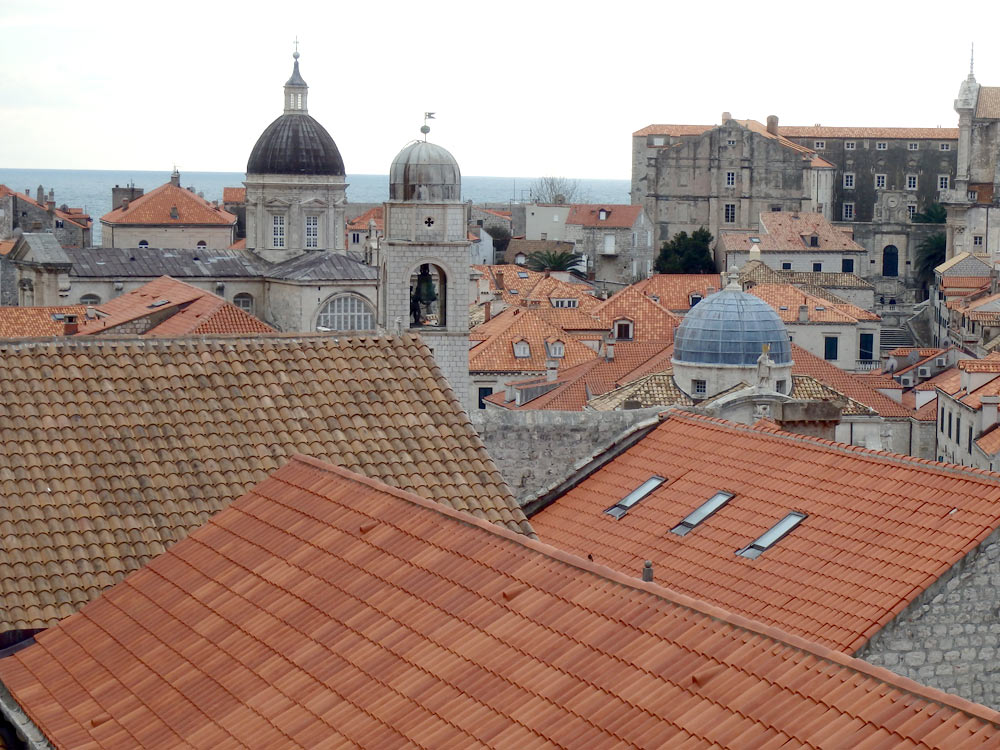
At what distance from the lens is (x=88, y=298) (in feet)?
204

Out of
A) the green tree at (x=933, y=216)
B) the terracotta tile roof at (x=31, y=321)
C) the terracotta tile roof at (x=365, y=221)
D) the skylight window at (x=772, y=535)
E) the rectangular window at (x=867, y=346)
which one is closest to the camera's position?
the skylight window at (x=772, y=535)

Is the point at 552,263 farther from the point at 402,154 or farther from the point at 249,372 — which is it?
the point at 249,372

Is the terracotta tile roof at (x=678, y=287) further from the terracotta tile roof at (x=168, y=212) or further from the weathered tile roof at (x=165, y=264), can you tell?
the terracotta tile roof at (x=168, y=212)

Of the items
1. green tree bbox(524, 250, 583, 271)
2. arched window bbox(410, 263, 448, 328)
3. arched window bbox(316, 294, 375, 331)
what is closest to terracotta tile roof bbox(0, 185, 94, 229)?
green tree bbox(524, 250, 583, 271)

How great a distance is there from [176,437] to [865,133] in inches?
4107

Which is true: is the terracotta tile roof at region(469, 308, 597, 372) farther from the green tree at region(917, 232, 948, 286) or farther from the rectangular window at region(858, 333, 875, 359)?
the green tree at region(917, 232, 948, 286)

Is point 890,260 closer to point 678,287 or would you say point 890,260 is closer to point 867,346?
point 678,287

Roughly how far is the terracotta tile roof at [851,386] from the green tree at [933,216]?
53822mm

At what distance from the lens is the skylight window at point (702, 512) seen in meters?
15.6

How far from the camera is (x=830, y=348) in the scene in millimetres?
67562

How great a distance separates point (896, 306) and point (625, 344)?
131 feet

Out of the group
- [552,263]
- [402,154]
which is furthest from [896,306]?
[402,154]

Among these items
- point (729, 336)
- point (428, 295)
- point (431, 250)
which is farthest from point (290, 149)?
point (729, 336)

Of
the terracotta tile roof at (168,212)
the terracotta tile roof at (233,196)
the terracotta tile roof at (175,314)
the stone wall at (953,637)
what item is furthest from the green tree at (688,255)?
the stone wall at (953,637)
